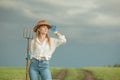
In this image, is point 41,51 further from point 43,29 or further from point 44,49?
point 43,29

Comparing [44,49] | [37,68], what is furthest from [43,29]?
[37,68]

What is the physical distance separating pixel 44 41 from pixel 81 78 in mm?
12642

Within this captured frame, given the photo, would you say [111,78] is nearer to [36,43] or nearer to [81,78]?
[81,78]

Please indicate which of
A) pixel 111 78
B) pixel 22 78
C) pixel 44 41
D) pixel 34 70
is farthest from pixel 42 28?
pixel 111 78

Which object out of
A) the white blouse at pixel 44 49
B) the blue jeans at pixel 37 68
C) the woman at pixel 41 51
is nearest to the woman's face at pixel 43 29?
the woman at pixel 41 51

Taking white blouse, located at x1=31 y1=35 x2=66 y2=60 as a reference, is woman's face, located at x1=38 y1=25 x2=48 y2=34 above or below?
above

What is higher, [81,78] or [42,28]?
[42,28]

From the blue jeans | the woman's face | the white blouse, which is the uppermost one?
the woman's face

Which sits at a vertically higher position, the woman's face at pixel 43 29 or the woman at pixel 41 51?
the woman's face at pixel 43 29

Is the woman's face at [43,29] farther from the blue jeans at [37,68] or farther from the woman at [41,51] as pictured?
the blue jeans at [37,68]

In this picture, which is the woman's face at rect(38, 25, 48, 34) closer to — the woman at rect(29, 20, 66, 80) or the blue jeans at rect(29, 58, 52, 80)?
the woman at rect(29, 20, 66, 80)

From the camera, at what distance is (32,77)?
7.60 metres

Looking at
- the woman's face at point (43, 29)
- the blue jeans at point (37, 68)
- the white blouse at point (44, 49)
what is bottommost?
the blue jeans at point (37, 68)

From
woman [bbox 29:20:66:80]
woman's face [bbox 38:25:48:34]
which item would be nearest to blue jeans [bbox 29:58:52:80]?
woman [bbox 29:20:66:80]
